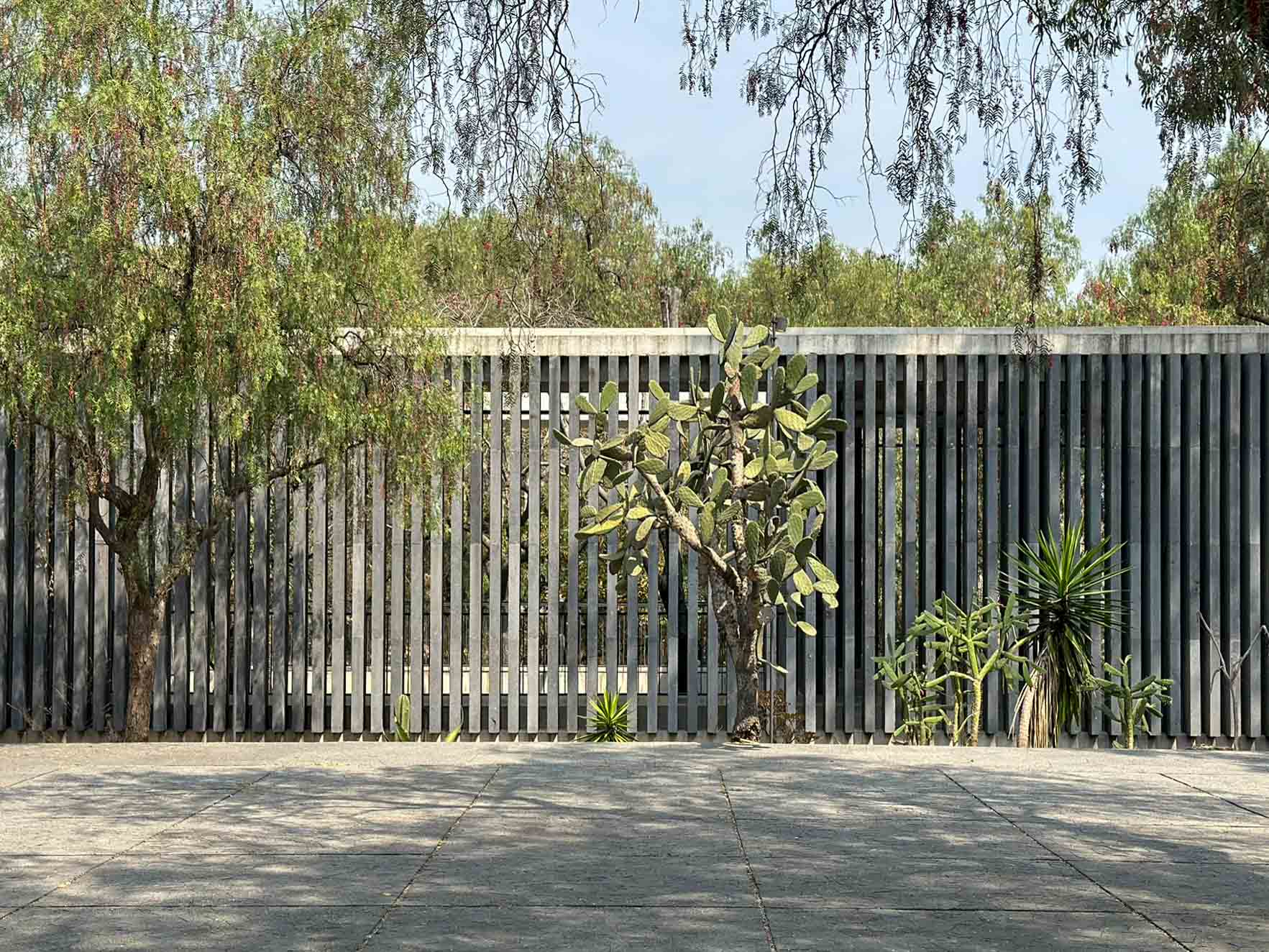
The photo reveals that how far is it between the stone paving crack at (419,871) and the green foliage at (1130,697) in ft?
21.9

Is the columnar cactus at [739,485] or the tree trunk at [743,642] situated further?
the tree trunk at [743,642]

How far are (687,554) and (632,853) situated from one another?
7.38m

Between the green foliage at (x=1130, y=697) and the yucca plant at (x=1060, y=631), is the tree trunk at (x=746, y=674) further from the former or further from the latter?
the green foliage at (x=1130, y=697)

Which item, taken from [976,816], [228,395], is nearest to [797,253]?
[976,816]

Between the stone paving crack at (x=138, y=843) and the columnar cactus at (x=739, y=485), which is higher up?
the columnar cactus at (x=739, y=485)

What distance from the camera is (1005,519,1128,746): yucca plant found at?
13.1 m

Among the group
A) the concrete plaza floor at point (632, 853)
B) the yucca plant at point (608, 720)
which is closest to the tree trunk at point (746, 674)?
the concrete plaza floor at point (632, 853)

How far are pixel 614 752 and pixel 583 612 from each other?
3.95m

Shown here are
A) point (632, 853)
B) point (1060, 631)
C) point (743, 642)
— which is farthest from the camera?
point (1060, 631)

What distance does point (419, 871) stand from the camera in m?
6.41

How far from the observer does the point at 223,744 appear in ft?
39.4

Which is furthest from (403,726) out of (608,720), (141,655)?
(141,655)

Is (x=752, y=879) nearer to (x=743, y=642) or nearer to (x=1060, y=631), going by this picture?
(x=743, y=642)

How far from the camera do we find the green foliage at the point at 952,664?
13.0 meters
